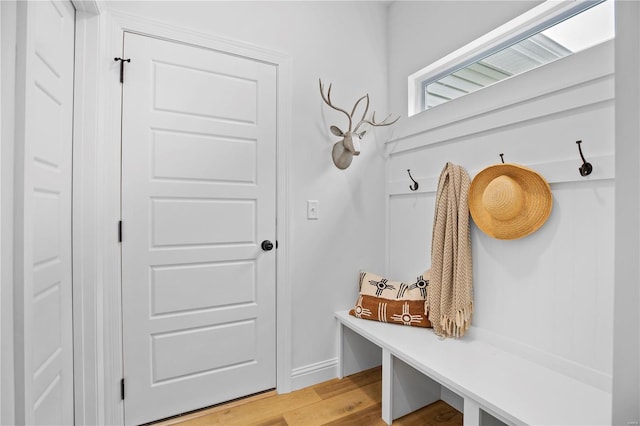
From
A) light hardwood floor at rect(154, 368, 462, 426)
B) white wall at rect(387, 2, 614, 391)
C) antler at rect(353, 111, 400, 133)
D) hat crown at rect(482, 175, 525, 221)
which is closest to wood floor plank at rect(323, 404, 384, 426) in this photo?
light hardwood floor at rect(154, 368, 462, 426)

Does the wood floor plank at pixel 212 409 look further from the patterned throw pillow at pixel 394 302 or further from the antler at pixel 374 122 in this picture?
the antler at pixel 374 122

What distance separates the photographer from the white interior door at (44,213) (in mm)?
830

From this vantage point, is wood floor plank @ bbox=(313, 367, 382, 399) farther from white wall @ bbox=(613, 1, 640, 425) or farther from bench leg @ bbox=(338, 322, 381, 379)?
white wall @ bbox=(613, 1, 640, 425)

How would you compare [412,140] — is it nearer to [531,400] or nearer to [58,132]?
[531,400]

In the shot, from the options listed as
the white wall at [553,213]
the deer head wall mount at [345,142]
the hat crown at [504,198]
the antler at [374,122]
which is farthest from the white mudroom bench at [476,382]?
the antler at [374,122]

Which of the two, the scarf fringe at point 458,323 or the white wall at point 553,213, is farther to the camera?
the scarf fringe at point 458,323

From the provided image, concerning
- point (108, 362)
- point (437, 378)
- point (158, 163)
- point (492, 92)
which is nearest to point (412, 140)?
point (492, 92)

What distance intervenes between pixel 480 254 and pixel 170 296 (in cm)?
173

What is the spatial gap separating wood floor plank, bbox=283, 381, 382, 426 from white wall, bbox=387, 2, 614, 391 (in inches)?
30.1

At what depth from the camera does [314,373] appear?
2.05 metres

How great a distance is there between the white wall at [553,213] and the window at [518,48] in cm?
13

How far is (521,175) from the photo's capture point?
1.46 metres

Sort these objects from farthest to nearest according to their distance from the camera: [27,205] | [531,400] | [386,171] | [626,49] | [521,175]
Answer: [386,171] < [521,175] < [531,400] < [27,205] < [626,49]

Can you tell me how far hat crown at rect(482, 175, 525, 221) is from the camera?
143 cm
